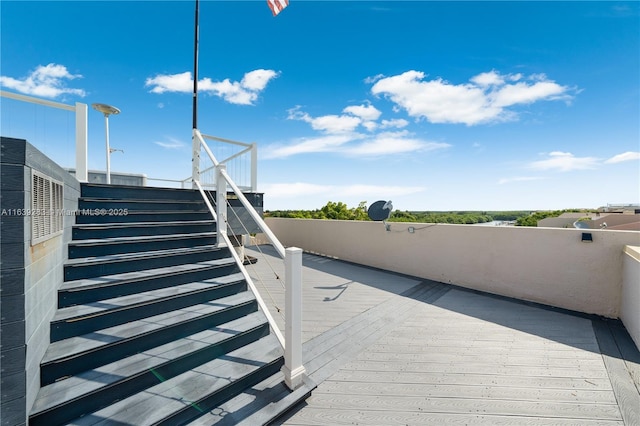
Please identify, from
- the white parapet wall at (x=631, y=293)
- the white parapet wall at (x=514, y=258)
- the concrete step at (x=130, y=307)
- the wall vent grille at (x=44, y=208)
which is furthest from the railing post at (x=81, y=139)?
the white parapet wall at (x=631, y=293)

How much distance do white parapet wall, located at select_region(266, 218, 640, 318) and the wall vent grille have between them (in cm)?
516

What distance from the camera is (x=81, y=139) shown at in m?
3.02

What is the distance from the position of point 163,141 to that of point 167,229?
16.2ft

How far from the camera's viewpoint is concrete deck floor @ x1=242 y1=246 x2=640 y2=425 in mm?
1771

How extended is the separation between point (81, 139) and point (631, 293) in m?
6.76

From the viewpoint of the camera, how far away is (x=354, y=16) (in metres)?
6.91

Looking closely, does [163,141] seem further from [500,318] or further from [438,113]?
[438,113]

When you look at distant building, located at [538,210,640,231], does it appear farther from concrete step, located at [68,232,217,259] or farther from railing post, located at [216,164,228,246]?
concrete step, located at [68,232,217,259]

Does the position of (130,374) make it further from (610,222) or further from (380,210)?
(610,222)

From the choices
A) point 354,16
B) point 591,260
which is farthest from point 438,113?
point 591,260

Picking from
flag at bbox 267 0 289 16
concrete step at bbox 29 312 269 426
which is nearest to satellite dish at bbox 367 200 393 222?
concrete step at bbox 29 312 269 426

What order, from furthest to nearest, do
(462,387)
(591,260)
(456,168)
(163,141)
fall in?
(456,168) < (163,141) < (591,260) < (462,387)

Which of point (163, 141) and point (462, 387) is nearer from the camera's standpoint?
point (462, 387)

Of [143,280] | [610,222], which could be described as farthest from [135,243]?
[610,222]
